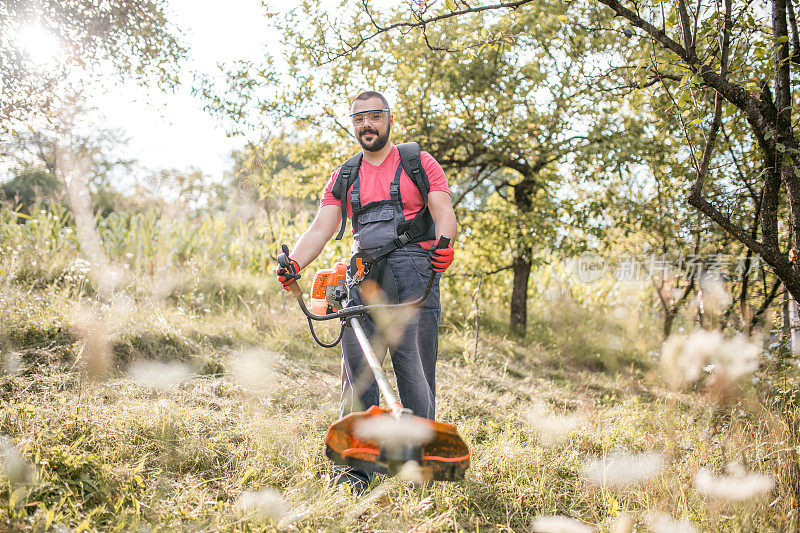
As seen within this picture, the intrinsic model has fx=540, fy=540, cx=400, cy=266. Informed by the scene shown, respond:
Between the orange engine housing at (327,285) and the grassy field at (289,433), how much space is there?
0.87 metres

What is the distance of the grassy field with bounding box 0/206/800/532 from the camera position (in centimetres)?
237

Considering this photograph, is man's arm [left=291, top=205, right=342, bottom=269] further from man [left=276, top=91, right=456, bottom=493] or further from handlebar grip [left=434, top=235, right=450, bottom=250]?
handlebar grip [left=434, top=235, right=450, bottom=250]

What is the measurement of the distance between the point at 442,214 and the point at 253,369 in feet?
8.08

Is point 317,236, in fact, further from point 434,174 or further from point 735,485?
point 735,485

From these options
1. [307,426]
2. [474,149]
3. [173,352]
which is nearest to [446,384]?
[307,426]

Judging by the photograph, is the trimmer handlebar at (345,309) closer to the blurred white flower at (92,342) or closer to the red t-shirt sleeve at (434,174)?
the red t-shirt sleeve at (434,174)

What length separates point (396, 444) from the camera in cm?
187

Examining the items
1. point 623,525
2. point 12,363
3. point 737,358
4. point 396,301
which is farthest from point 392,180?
point 737,358

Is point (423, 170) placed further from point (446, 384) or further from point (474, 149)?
point (474, 149)

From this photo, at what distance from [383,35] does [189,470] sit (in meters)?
4.29

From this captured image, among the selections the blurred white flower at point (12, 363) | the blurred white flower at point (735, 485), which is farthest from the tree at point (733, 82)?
the blurred white flower at point (12, 363)

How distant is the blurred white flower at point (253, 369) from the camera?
13.6ft

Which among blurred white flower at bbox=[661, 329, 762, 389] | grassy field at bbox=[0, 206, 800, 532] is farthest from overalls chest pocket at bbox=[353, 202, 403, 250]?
blurred white flower at bbox=[661, 329, 762, 389]

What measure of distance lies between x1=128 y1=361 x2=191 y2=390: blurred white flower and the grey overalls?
1.70 m
